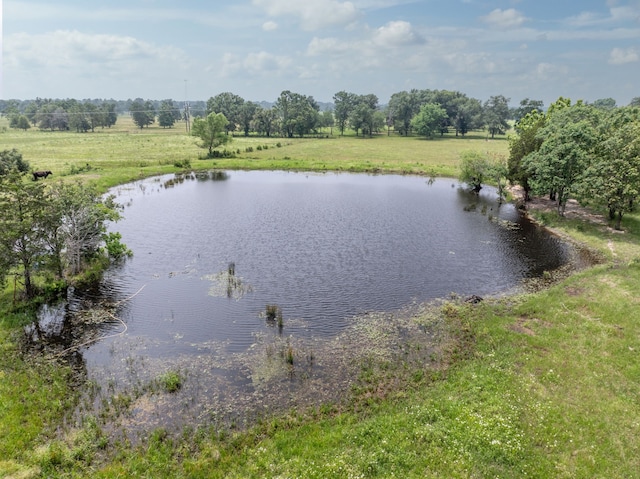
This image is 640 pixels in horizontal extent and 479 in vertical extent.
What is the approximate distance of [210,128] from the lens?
3716 inches

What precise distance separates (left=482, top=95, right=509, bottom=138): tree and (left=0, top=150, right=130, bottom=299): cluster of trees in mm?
162941

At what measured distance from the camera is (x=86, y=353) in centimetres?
2372

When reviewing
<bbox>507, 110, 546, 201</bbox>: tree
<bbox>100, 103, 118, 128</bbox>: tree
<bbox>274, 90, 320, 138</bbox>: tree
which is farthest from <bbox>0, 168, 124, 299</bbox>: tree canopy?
<bbox>100, 103, 118, 128</bbox>: tree

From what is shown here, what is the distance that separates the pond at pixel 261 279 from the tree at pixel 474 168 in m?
5.72

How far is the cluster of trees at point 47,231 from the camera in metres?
26.4

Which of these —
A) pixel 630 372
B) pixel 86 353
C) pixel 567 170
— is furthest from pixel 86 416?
pixel 567 170

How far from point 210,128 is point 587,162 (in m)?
75.6

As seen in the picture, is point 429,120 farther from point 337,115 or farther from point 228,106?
point 228,106

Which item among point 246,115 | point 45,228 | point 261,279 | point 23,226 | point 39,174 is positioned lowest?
point 261,279

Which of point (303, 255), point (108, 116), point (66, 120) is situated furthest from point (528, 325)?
point (108, 116)

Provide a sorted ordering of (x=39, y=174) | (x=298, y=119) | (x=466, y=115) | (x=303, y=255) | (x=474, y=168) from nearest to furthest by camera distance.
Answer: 1. (x=303, y=255)
2. (x=39, y=174)
3. (x=474, y=168)
4. (x=298, y=119)
5. (x=466, y=115)

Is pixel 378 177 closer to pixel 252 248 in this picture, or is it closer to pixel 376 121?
pixel 252 248

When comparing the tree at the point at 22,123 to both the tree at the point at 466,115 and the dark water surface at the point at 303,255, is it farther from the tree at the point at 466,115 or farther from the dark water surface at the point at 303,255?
the tree at the point at 466,115

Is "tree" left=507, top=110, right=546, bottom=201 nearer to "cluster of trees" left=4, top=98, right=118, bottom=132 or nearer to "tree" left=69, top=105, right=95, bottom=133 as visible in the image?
"tree" left=69, top=105, right=95, bottom=133
